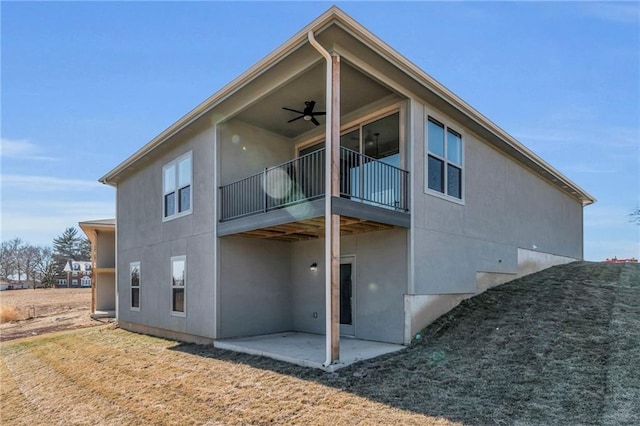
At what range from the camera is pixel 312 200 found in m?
7.38

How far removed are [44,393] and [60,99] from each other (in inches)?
380

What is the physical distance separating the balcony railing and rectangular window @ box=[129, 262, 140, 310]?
18.9 feet

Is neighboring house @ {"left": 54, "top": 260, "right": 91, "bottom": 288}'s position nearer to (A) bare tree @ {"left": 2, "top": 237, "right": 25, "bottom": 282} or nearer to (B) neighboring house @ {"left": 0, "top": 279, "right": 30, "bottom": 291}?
(B) neighboring house @ {"left": 0, "top": 279, "right": 30, "bottom": 291}

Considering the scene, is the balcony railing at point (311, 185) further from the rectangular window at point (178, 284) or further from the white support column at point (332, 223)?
the rectangular window at point (178, 284)

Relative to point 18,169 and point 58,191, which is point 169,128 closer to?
point 18,169

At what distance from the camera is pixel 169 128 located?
10.4m

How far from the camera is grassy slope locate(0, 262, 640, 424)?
4.70 meters

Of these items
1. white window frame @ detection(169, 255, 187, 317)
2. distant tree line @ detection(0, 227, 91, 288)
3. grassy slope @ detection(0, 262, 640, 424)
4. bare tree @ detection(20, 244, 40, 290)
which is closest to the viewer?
grassy slope @ detection(0, 262, 640, 424)

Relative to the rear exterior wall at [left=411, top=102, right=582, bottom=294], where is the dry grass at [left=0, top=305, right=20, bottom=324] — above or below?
below

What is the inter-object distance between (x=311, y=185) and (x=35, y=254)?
6742 cm

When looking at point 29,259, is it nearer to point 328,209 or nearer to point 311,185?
point 311,185

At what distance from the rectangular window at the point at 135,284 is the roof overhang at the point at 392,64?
3.42m

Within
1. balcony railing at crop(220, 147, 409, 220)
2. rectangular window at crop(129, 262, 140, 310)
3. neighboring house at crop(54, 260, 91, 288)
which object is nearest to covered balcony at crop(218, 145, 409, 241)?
balcony railing at crop(220, 147, 409, 220)

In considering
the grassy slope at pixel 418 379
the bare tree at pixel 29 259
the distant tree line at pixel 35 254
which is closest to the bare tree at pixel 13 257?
the distant tree line at pixel 35 254
